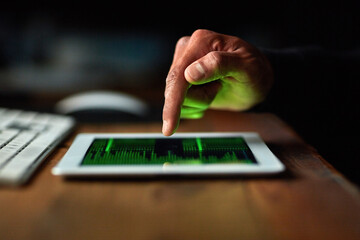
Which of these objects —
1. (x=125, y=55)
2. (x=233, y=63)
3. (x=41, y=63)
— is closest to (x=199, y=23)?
(x=125, y=55)

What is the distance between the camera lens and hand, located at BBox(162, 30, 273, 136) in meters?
0.55

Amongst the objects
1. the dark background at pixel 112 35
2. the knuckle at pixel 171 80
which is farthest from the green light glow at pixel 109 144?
the dark background at pixel 112 35

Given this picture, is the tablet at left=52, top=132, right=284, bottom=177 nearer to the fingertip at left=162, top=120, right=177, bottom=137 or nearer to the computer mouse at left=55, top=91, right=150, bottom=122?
the fingertip at left=162, top=120, right=177, bottom=137

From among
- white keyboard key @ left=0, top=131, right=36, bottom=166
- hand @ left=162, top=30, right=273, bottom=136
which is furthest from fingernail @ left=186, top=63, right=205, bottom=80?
white keyboard key @ left=0, top=131, right=36, bottom=166

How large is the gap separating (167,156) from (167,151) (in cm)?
2

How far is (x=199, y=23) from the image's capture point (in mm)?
1583

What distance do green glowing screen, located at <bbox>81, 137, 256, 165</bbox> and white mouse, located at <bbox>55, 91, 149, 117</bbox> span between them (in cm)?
24

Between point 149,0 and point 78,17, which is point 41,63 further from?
point 149,0

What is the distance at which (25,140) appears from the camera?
543mm

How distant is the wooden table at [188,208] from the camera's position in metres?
0.34

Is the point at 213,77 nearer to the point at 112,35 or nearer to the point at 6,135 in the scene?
the point at 6,135

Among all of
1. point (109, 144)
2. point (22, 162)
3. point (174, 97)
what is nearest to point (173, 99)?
point (174, 97)

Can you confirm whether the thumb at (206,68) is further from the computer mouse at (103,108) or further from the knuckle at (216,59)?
the computer mouse at (103,108)

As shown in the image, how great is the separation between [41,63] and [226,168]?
1393mm
